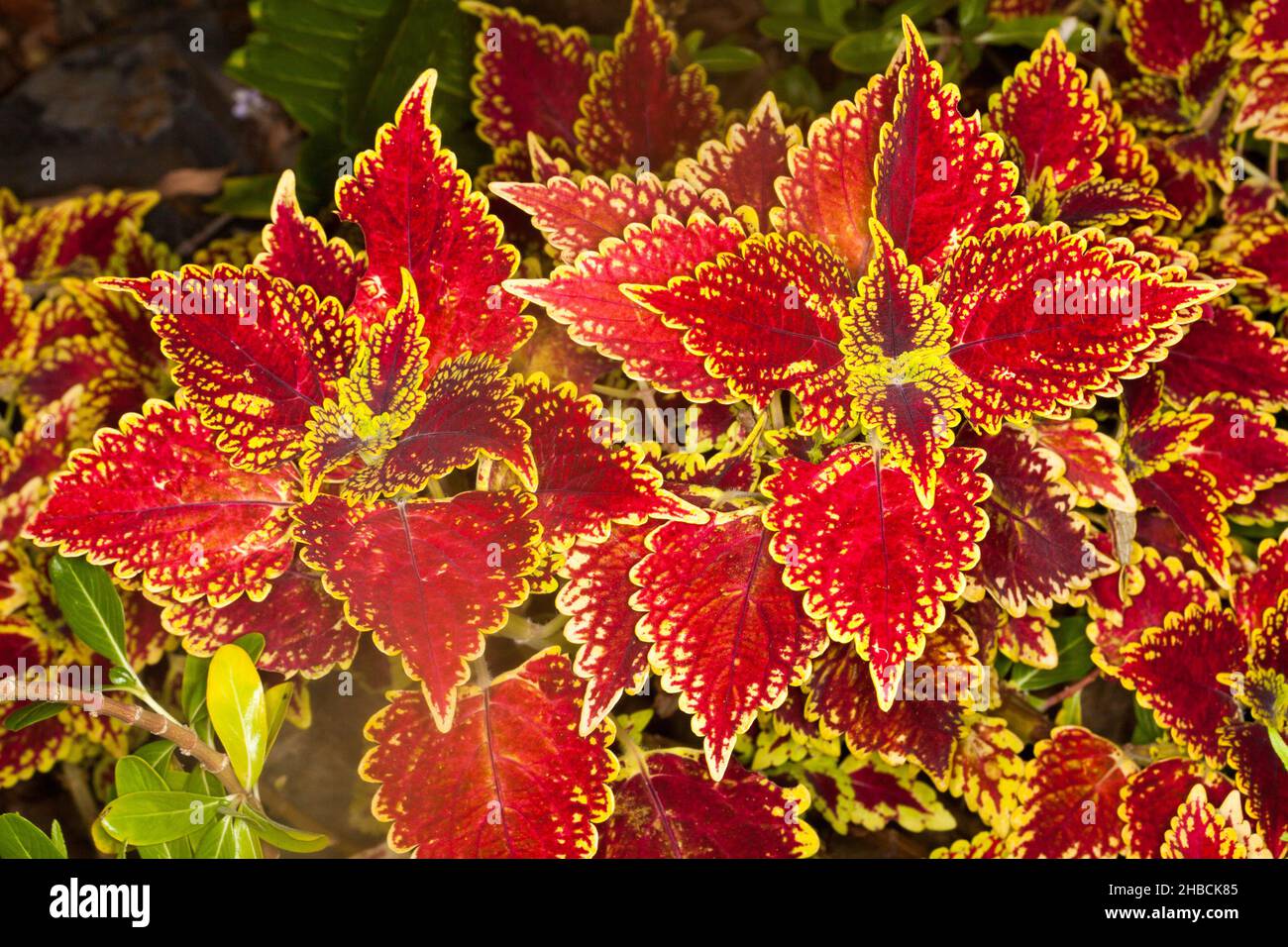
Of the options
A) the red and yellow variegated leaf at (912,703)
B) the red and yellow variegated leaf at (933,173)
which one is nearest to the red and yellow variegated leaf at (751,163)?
the red and yellow variegated leaf at (933,173)

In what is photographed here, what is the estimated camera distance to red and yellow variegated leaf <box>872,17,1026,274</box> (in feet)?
2.17

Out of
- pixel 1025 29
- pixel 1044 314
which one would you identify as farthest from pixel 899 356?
pixel 1025 29

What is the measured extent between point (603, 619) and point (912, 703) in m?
0.27

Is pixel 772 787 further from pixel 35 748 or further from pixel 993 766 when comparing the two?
pixel 35 748

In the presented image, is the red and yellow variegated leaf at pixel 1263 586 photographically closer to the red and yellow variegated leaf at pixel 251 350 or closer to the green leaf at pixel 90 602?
the red and yellow variegated leaf at pixel 251 350

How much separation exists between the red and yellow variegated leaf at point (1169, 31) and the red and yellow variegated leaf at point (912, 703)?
610 mm

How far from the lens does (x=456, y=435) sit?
69 cm

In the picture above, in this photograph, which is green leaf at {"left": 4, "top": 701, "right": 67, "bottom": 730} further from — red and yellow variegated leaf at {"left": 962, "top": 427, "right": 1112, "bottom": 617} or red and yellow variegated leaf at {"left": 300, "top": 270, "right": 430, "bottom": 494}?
red and yellow variegated leaf at {"left": 962, "top": 427, "right": 1112, "bottom": 617}

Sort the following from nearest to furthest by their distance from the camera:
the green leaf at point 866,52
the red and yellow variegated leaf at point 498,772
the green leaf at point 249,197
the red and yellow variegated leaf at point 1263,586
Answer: the red and yellow variegated leaf at point 498,772
the red and yellow variegated leaf at point 1263,586
the green leaf at point 866,52
the green leaf at point 249,197

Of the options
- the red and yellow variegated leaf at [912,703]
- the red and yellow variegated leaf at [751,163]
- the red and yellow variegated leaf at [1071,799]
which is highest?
the red and yellow variegated leaf at [751,163]

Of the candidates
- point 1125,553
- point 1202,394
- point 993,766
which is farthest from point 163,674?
point 1202,394

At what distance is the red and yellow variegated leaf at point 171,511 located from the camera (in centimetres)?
66

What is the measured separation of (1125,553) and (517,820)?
1.65 feet

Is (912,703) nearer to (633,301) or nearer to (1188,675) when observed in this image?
(1188,675)
